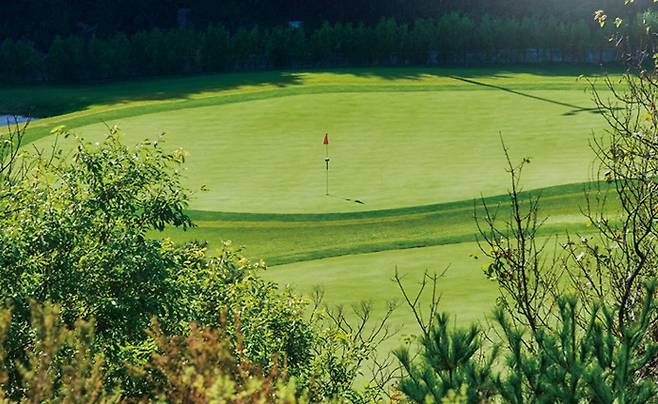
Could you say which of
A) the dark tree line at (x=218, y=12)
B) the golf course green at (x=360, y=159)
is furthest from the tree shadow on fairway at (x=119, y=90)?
the dark tree line at (x=218, y=12)

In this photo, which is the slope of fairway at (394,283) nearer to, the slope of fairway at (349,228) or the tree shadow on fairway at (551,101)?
the slope of fairway at (349,228)

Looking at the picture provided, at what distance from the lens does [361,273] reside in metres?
19.9

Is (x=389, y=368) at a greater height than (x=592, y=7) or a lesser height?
lesser

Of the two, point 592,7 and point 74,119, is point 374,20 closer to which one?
point 592,7

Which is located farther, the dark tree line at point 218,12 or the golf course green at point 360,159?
the dark tree line at point 218,12

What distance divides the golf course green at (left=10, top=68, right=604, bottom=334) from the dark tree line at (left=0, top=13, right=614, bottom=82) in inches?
236

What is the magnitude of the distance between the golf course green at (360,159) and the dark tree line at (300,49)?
5.99 m

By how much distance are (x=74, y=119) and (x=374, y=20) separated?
32754 millimetres

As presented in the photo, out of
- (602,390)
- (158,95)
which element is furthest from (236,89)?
(602,390)

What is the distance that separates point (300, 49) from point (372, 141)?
21.8 m

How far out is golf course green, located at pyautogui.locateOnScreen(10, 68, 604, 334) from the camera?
21828 millimetres

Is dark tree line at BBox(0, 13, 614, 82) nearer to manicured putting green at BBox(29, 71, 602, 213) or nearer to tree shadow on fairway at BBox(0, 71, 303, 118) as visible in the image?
tree shadow on fairway at BBox(0, 71, 303, 118)

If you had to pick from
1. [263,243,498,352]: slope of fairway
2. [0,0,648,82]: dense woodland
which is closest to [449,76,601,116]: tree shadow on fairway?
A: [0,0,648,82]: dense woodland

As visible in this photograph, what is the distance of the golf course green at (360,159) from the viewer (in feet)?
71.6
